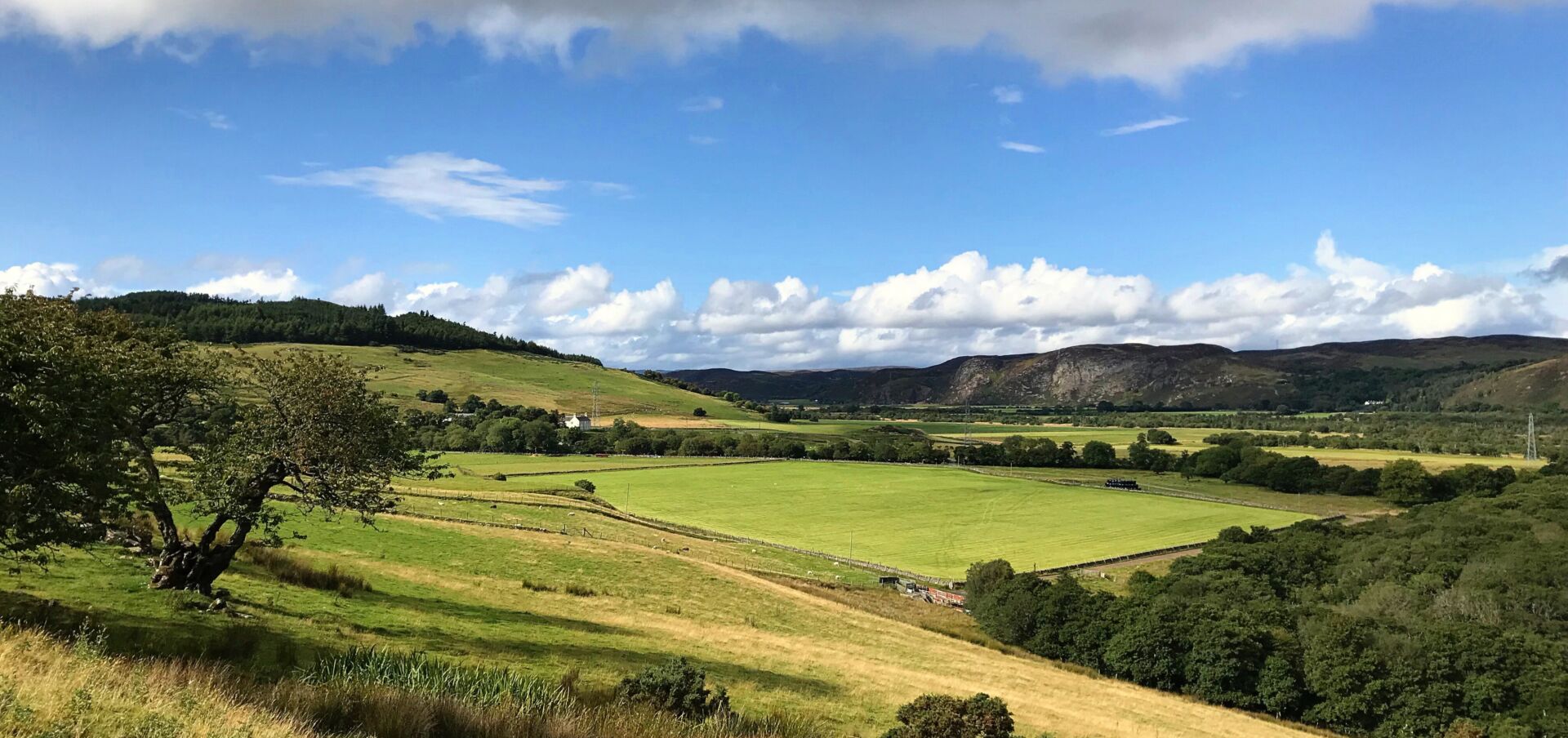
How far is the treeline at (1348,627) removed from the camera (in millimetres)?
47344

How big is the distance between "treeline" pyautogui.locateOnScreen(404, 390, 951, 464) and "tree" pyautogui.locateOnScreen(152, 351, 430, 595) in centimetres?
12555

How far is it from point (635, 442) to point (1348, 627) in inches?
4760

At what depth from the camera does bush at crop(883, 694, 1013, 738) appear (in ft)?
66.6

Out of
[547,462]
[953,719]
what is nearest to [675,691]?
[953,719]

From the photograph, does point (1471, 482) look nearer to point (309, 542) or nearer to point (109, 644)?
point (309, 542)

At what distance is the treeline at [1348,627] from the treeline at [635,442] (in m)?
82.9

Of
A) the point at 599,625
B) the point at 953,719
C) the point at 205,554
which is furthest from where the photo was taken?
the point at 599,625

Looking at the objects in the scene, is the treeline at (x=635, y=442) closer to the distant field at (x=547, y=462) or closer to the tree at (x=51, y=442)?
the distant field at (x=547, y=462)

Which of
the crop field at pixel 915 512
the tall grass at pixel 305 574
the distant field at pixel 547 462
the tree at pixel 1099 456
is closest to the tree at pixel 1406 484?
the crop field at pixel 915 512

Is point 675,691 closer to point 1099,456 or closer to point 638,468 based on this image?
point 638,468

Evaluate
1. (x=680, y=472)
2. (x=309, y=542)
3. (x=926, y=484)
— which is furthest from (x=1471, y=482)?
(x=309, y=542)

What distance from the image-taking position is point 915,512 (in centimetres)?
10438

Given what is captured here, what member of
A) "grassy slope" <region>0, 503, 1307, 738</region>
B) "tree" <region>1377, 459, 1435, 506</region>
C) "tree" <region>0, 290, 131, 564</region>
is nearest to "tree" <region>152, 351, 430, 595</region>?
"grassy slope" <region>0, 503, 1307, 738</region>

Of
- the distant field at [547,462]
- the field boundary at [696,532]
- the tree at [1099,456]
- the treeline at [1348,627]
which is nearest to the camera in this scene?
the treeline at [1348,627]
